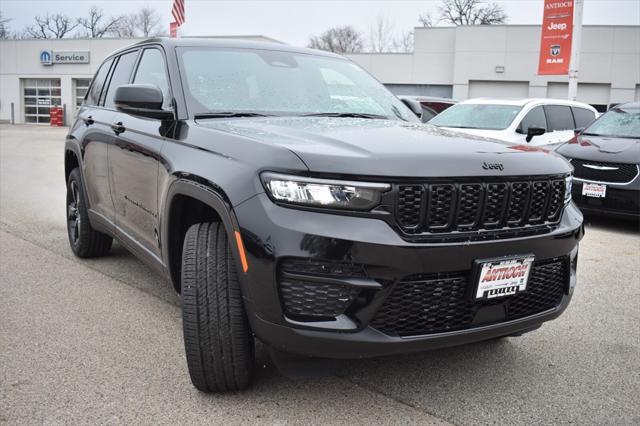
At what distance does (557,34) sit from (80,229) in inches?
583

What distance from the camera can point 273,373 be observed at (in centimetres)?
299

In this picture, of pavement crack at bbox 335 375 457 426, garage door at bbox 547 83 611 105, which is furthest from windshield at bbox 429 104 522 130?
garage door at bbox 547 83 611 105

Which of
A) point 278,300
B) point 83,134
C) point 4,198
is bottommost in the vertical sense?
point 4,198

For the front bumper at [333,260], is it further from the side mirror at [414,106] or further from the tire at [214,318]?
the side mirror at [414,106]

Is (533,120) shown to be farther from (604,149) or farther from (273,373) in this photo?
(273,373)

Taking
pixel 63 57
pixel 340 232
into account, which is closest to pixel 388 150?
pixel 340 232

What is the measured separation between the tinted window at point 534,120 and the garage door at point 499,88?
23818 millimetres

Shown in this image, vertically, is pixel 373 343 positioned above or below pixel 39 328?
above

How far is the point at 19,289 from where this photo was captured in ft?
14.1

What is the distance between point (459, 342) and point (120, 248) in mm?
3911

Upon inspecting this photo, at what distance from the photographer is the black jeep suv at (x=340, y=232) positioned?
7.54 ft

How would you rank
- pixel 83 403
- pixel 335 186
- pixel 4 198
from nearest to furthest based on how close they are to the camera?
pixel 335 186 < pixel 83 403 < pixel 4 198

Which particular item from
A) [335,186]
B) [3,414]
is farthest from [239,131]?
[3,414]

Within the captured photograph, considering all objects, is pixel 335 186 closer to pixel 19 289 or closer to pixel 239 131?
pixel 239 131
